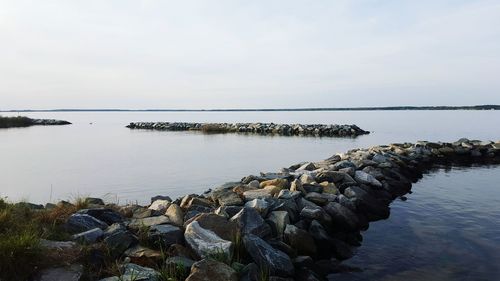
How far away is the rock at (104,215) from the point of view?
7.67 meters

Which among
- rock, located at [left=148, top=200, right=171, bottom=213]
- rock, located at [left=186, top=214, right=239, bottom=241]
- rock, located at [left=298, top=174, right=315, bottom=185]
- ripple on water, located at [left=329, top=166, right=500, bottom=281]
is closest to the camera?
rock, located at [left=186, top=214, right=239, bottom=241]

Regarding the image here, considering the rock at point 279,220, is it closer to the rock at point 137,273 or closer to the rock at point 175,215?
the rock at point 175,215

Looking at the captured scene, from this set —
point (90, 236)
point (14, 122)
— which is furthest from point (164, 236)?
point (14, 122)

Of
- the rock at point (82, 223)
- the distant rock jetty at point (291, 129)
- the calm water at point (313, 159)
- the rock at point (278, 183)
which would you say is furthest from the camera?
the distant rock jetty at point (291, 129)

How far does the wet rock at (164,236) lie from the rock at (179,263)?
1.95 ft

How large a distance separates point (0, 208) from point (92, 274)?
8.04ft

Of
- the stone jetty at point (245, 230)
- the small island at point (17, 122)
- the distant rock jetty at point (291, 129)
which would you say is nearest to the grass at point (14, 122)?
the small island at point (17, 122)

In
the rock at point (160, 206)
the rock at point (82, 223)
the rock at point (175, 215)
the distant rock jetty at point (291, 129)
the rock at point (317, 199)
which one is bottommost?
the distant rock jetty at point (291, 129)

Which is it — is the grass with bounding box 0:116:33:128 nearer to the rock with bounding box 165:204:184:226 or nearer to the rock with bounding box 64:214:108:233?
the rock with bounding box 165:204:184:226

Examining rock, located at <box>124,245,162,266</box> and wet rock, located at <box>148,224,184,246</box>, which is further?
wet rock, located at <box>148,224,184,246</box>

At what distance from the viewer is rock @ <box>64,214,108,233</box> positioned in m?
7.01

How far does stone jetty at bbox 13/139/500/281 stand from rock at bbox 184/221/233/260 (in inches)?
0.6

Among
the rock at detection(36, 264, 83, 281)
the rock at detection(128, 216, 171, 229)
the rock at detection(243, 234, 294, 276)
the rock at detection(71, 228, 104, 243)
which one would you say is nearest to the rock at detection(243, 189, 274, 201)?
the rock at detection(128, 216, 171, 229)

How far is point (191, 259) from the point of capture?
6523mm
